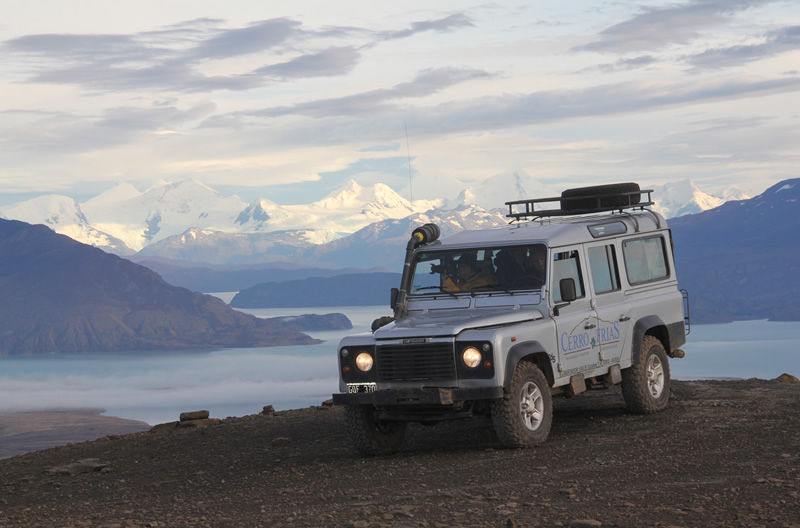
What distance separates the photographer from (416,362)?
34.9 ft

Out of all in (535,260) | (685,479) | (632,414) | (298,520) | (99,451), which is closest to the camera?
(298,520)

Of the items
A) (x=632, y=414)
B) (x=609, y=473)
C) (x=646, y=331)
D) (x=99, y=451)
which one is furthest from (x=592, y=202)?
(x=99, y=451)

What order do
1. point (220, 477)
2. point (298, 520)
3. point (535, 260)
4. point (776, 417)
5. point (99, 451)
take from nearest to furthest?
1. point (298, 520)
2. point (220, 477)
3. point (535, 260)
4. point (776, 417)
5. point (99, 451)

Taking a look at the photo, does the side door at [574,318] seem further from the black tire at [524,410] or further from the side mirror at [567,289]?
the black tire at [524,410]

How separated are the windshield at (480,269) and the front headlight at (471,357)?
1528mm

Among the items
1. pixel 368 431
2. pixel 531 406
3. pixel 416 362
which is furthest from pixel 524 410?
pixel 368 431

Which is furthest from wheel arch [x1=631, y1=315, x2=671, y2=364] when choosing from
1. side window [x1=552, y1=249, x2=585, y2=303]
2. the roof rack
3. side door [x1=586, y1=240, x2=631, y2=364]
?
the roof rack

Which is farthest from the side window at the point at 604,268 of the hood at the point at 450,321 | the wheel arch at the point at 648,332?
the hood at the point at 450,321

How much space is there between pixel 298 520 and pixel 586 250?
6040 mm

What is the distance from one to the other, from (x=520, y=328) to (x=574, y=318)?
4.33 ft

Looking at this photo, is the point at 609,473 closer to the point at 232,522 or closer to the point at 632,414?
the point at 232,522

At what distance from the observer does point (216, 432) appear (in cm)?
1489

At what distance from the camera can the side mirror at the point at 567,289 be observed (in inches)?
441

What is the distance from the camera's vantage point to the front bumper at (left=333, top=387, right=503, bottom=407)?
10289mm
